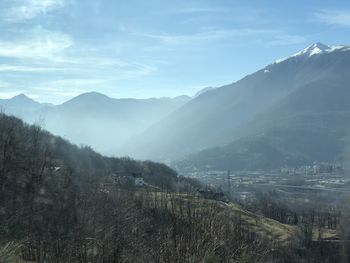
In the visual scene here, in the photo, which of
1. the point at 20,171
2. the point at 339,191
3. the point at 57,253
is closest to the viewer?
the point at 57,253

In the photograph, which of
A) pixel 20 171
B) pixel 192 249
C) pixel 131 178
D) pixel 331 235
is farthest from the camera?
pixel 131 178

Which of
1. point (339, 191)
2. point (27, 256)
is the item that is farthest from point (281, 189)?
point (27, 256)

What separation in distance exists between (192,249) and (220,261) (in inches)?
55.2

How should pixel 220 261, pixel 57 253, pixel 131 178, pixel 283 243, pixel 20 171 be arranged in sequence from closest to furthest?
pixel 220 261, pixel 57 253, pixel 20 171, pixel 283 243, pixel 131 178

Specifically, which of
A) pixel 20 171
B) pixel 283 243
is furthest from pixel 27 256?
pixel 283 243

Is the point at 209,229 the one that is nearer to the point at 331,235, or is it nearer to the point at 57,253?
the point at 57,253

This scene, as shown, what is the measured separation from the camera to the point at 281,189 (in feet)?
647

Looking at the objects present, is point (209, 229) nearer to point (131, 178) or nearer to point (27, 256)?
point (27, 256)

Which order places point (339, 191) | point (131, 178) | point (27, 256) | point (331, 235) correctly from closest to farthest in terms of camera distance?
point (27, 256), point (331, 235), point (131, 178), point (339, 191)

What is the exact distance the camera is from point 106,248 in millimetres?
10344

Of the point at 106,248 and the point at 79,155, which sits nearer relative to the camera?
the point at 106,248

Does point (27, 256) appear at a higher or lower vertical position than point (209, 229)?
lower

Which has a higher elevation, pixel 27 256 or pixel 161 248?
pixel 161 248

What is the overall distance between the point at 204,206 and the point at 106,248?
253 cm
